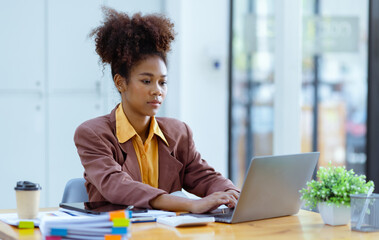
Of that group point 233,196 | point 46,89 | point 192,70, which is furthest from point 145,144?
point 192,70

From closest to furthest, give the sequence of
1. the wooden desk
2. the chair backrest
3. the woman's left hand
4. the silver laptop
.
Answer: the wooden desk, the silver laptop, the woman's left hand, the chair backrest

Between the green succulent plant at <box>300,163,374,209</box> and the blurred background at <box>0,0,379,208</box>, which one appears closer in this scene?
the green succulent plant at <box>300,163,374,209</box>

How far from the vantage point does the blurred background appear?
12.9ft

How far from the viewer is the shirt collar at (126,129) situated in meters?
2.17

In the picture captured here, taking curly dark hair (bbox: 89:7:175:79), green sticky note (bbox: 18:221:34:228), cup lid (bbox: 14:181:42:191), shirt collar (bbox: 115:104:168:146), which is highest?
curly dark hair (bbox: 89:7:175:79)

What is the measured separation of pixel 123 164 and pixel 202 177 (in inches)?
13.0

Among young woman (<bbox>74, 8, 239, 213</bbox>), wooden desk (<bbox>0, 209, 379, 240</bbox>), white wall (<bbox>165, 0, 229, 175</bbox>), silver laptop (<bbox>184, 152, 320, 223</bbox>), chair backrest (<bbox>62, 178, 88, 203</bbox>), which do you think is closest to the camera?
wooden desk (<bbox>0, 209, 379, 240</bbox>)

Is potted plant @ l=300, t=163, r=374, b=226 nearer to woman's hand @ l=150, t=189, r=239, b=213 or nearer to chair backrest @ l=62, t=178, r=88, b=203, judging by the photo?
woman's hand @ l=150, t=189, r=239, b=213

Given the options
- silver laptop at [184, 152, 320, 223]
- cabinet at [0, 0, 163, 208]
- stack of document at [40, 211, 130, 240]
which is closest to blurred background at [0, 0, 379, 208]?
cabinet at [0, 0, 163, 208]

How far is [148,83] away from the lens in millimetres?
2209

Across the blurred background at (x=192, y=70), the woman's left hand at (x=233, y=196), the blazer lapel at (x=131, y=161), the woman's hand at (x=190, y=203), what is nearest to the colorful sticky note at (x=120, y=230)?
the woman's hand at (x=190, y=203)

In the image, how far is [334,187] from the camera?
1765 mm

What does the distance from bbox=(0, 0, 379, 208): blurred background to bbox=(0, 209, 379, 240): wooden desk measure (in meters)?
2.00

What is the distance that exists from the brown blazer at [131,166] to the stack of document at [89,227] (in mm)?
438
